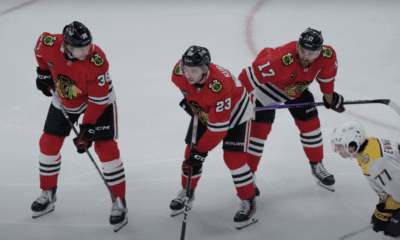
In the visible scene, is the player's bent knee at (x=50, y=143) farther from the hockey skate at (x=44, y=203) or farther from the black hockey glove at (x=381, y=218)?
the black hockey glove at (x=381, y=218)

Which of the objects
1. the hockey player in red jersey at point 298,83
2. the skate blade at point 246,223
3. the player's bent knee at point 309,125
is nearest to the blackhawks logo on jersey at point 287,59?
the hockey player in red jersey at point 298,83

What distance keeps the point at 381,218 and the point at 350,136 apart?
0.46 m

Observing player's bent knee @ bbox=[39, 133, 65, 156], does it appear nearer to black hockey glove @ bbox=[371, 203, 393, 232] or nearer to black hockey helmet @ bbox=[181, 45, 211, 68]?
black hockey helmet @ bbox=[181, 45, 211, 68]

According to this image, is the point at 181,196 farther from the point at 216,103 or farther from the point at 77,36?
the point at 77,36

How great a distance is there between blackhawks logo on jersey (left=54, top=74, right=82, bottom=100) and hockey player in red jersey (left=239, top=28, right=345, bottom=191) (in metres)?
1.05

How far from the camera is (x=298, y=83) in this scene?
2.71m

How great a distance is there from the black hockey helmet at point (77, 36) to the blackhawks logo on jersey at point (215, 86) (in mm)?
680

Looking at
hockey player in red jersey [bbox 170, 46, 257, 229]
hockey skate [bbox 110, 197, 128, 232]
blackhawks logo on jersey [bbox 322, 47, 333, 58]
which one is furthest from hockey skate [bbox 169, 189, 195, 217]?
blackhawks logo on jersey [bbox 322, 47, 333, 58]

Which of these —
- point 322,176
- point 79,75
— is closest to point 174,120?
point 322,176

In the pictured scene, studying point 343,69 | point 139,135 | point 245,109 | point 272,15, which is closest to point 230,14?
point 272,15

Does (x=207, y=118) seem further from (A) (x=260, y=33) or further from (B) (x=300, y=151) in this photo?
(A) (x=260, y=33)

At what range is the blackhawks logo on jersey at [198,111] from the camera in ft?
7.79

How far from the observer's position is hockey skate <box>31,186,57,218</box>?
2.65 m

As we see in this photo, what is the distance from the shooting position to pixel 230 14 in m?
5.96
